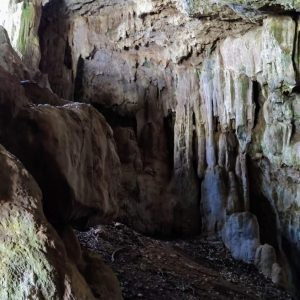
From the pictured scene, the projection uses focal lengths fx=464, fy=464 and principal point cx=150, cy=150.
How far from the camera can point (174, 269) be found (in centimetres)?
938

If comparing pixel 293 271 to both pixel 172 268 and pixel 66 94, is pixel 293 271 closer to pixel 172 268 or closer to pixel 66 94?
pixel 172 268

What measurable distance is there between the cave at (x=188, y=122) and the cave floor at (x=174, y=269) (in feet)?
0.12

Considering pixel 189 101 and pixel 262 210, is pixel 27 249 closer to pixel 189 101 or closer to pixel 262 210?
pixel 262 210

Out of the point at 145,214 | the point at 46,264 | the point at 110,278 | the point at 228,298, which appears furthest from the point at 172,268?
the point at 46,264

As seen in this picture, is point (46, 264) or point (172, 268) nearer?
point (46, 264)

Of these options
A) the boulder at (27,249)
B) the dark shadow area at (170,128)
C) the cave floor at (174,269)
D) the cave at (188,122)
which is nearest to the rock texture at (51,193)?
the boulder at (27,249)

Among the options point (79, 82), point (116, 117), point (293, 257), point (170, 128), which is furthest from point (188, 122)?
point (293, 257)

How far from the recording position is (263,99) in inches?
512

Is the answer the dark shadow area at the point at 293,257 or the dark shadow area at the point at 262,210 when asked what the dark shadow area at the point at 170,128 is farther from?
the dark shadow area at the point at 293,257

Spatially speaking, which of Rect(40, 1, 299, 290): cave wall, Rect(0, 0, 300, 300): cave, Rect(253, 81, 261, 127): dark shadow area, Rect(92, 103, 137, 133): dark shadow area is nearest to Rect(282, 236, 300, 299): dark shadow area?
Rect(0, 0, 300, 300): cave

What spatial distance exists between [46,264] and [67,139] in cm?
155

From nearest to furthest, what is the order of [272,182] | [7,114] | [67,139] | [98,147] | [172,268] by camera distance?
[7,114], [67,139], [98,147], [172,268], [272,182]

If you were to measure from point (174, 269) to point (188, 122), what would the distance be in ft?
18.4

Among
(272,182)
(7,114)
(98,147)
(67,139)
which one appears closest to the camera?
(7,114)
